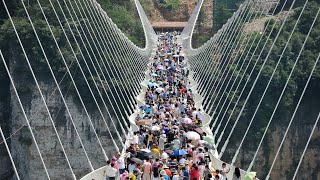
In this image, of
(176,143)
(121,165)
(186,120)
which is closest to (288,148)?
(186,120)

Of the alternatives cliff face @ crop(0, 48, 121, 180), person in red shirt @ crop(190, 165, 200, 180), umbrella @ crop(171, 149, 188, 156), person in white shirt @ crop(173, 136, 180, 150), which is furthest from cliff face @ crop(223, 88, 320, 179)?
person in red shirt @ crop(190, 165, 200, 180)

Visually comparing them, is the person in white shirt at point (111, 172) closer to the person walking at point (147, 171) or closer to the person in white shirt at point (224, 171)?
the person walking at point (147, 171)

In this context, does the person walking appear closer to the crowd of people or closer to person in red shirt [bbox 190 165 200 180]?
the crowd of people

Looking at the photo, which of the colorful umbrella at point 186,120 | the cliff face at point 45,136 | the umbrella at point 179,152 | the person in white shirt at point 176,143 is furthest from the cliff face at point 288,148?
the umbrella at point 179,152

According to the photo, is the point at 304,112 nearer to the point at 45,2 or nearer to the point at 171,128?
the point at 45,2

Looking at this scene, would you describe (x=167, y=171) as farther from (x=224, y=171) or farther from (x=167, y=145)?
(x=167, y=145)
